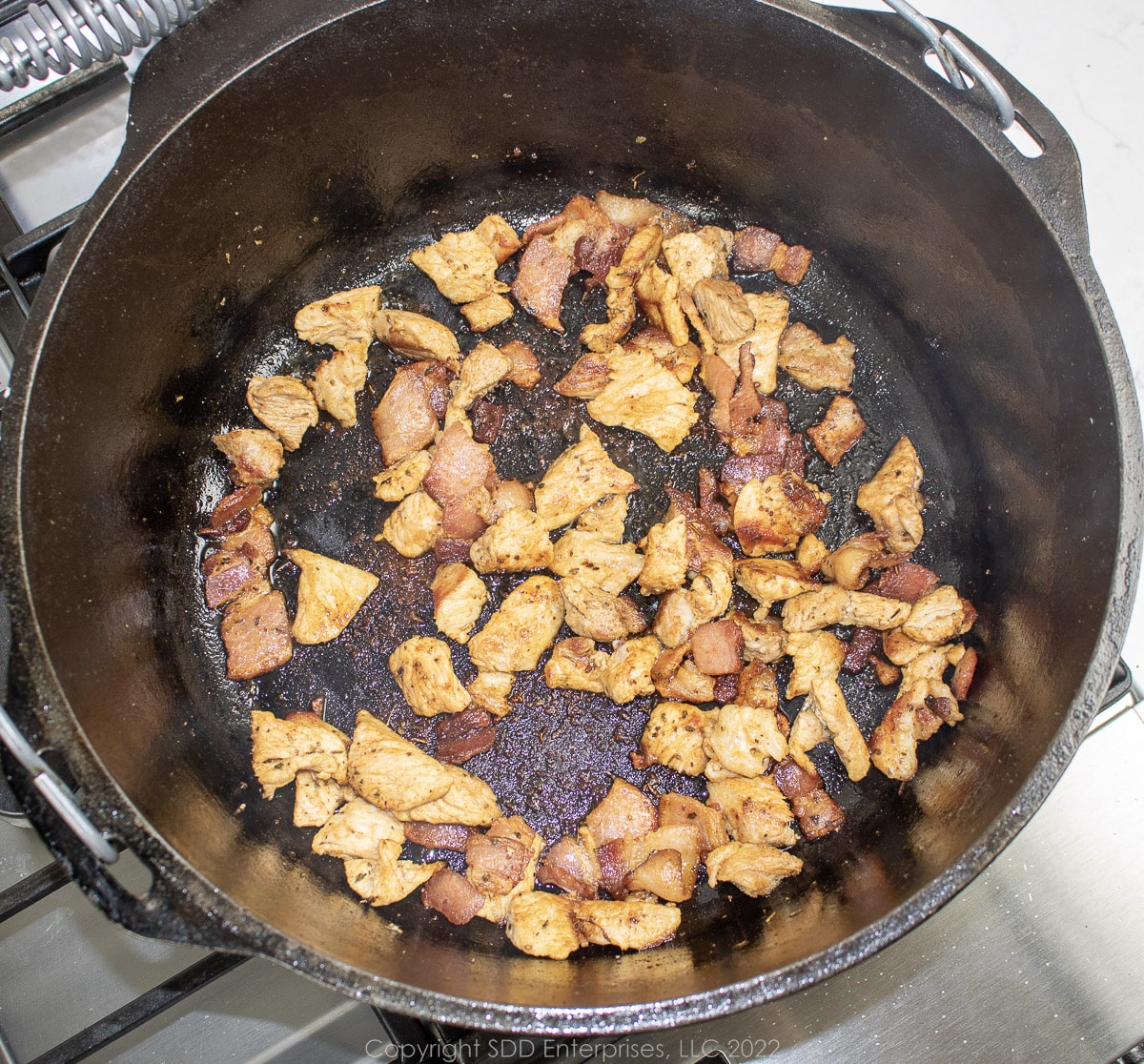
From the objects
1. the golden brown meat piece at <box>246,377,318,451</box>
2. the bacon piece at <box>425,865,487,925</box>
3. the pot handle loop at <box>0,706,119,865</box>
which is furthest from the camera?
the golden brown meat piece at <box>246,377,318,451</box>

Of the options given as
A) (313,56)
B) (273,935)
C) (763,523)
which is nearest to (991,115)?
(763,523)

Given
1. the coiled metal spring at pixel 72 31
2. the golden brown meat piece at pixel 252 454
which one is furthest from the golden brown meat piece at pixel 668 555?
the coiled metal spring at pixel 72 31

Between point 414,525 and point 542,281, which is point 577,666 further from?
point 542,281

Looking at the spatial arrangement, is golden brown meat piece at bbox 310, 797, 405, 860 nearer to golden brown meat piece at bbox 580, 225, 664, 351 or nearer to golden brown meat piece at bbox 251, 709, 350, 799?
golden brown meat piece at bbox 251, 709, 350, 799

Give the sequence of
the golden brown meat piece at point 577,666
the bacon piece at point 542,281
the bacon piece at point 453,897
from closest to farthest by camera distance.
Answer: the bacon piece at point 453,897 < the golden brown meat piece at point 577,666 < the bacon piece at point 542,281

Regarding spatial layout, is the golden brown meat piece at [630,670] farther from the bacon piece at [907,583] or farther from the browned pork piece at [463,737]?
the bacon piece at [907,583]

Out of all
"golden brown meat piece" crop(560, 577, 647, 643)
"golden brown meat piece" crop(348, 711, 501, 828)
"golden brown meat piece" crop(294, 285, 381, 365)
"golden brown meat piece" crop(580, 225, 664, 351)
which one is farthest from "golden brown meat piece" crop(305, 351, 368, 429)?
"golden brown meat piece" crop(348, 711, 501, 828)
